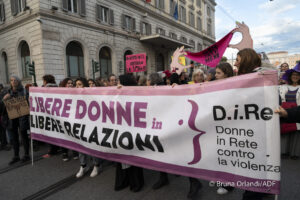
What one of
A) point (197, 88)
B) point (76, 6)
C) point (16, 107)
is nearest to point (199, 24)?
point (76, 6)

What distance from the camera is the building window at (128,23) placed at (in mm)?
18589

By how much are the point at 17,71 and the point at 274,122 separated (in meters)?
18.2

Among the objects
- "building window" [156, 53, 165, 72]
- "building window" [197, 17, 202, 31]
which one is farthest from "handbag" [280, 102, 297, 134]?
"building window" [197, 17, 202, 31]

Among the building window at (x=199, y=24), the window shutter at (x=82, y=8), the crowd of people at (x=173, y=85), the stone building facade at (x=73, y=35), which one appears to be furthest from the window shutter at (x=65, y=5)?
the building window at (x=199, y=24)

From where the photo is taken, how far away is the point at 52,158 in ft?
14.1

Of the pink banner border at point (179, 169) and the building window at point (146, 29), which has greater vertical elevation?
the building window at point (146, 29)

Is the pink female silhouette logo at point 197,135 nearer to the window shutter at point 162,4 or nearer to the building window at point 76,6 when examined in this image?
the building window at point 76,6

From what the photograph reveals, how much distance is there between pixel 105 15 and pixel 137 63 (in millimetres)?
10521

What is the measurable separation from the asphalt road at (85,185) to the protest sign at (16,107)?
1.08 metres

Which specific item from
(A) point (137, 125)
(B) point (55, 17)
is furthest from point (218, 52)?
(B) point (55, 17)

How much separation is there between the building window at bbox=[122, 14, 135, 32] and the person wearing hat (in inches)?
668

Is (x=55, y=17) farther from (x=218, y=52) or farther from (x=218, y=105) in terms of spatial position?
(x=218, y=105)

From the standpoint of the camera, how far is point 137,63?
8.97 m

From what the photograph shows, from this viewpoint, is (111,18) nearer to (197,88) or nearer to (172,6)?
(172,6)
